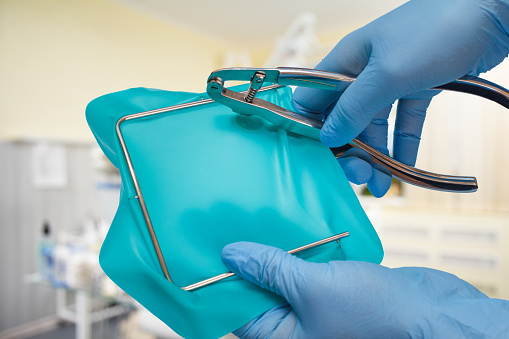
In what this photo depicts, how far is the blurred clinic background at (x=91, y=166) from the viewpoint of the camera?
6.97ft

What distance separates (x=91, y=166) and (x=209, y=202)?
7.56 feet

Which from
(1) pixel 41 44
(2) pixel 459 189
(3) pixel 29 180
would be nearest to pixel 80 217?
(3) pixel 29 180

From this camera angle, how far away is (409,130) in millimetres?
652

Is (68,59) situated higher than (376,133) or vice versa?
(68,59)

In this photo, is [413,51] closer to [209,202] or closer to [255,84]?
[255,84]

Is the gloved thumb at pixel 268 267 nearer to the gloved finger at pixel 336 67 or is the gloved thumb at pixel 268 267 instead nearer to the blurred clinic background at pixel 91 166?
the gloved finger at pixel 336 67

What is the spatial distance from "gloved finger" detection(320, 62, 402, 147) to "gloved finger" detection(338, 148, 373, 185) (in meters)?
0.07

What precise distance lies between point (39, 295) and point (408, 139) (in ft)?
8.10

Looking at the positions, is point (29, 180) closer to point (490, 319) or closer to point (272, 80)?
point (272, 80)

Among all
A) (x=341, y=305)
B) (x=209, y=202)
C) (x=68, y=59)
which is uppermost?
(x=68, y=59)

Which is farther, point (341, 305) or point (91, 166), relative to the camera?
point (91, 166)

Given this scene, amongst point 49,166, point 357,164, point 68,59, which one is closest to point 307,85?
point 357,164

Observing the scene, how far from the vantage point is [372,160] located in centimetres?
58

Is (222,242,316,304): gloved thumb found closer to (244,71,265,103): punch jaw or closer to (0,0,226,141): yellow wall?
(244,71,265,103): punch jaw
